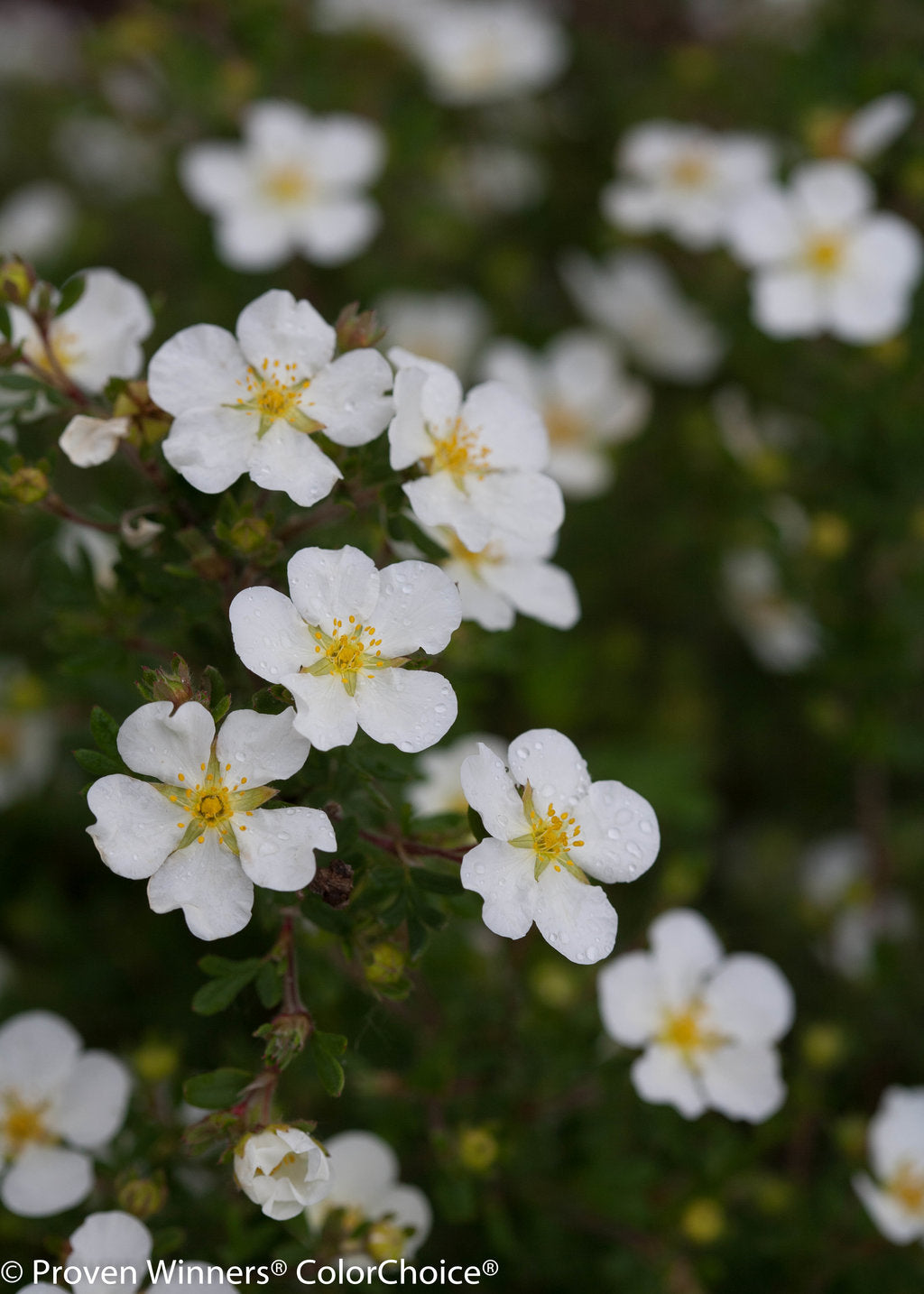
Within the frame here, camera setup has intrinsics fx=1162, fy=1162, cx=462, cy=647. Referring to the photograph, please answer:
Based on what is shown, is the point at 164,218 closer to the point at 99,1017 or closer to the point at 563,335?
the point at 563,335

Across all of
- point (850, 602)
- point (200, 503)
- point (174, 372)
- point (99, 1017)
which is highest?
point (174, 372)

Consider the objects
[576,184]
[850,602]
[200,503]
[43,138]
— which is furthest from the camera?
[43,138]

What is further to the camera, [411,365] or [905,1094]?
[905,1094]

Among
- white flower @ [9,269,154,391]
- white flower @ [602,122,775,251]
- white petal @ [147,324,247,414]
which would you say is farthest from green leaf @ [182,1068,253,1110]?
white flower @ [602,122,775,251]

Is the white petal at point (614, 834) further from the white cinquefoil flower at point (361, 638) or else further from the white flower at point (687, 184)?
the white flower at point (687, 184)

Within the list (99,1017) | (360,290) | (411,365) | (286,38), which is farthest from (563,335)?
(99,1017)

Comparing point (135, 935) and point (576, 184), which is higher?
point (576, 184)
